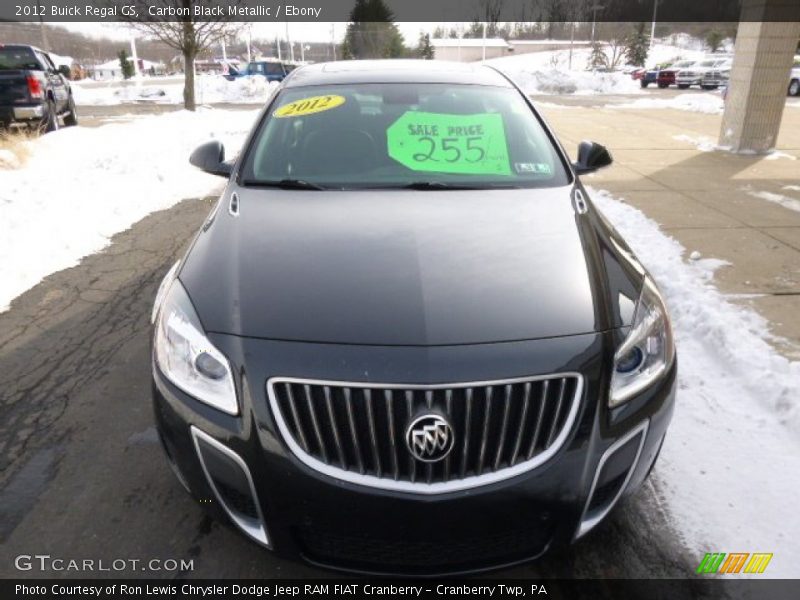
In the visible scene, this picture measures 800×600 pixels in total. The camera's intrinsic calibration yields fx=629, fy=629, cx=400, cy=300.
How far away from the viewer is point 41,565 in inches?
86.4

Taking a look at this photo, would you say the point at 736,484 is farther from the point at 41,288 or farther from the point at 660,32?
the point at 660,32

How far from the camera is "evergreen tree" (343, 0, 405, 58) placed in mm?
48419

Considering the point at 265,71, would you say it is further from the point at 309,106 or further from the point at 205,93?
the point at 309,106

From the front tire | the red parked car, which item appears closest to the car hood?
the front tire

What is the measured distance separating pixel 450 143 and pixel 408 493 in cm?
199

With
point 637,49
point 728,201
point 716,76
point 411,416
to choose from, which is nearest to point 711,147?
point 728,201

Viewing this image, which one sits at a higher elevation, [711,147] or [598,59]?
[598,59]

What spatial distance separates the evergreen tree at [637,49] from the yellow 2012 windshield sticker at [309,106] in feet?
195

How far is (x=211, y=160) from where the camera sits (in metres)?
3.52

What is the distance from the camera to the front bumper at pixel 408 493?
5.69 feet

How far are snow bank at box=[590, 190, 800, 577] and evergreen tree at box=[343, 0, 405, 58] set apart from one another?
148 ft

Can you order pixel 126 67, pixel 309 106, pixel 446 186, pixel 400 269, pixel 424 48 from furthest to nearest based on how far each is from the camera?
pixel 424 48, pixel 126 67, pixel 309 106, pixel 446 186, pixel 400 269

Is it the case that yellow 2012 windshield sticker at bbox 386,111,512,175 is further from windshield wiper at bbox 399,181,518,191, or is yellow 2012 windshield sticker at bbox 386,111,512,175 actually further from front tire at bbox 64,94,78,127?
front tire at bbox 64,94,78,127

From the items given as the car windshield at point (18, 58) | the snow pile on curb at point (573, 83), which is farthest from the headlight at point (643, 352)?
the snow pile on curb at point (573, 83)
